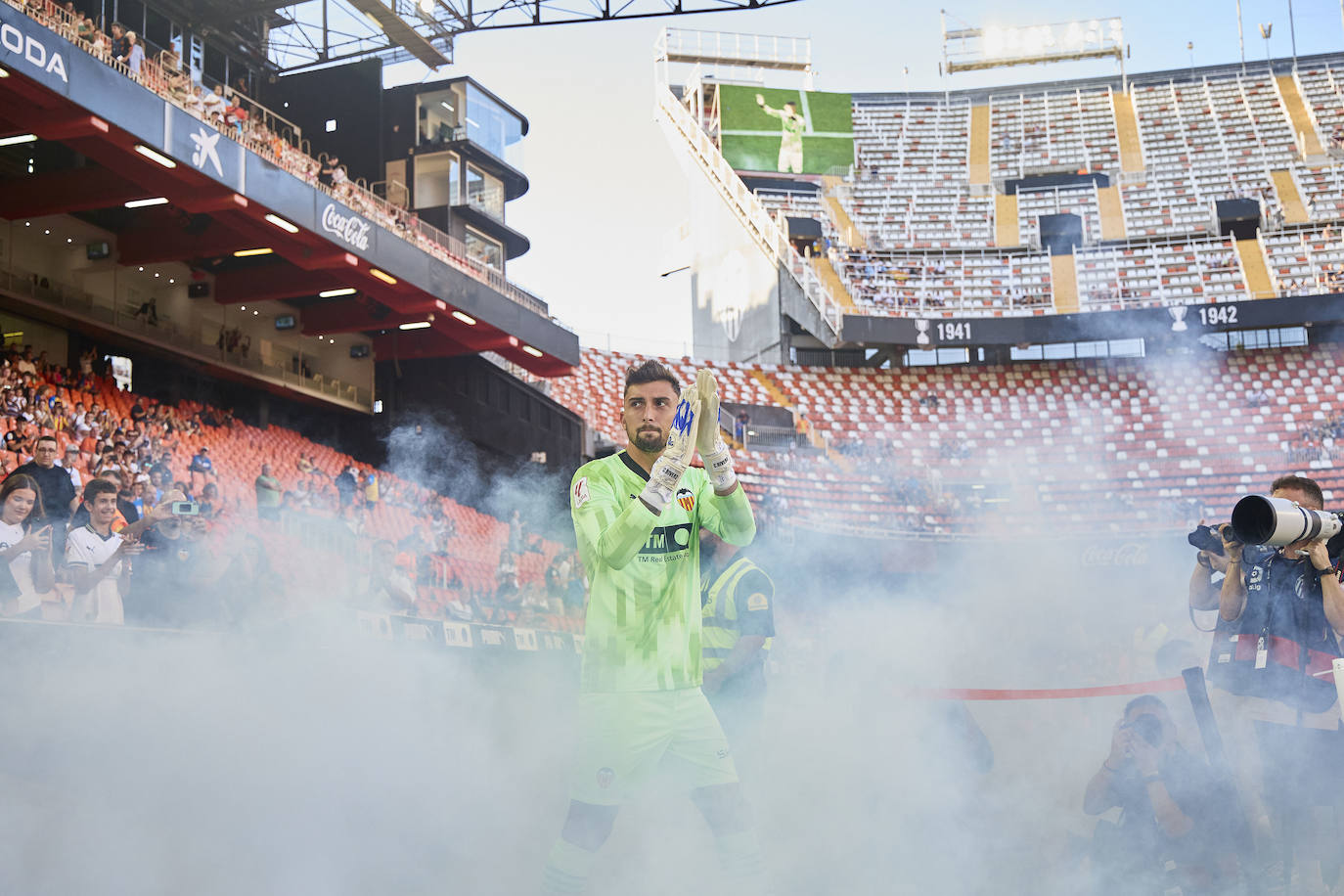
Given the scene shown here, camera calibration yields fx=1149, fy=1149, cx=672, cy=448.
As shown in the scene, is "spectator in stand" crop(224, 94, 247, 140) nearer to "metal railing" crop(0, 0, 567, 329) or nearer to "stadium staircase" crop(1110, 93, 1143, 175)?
"metal railing" crop(0, 0, 567, 329)

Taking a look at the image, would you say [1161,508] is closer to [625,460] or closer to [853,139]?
[853,139]

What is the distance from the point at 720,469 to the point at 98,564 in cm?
468

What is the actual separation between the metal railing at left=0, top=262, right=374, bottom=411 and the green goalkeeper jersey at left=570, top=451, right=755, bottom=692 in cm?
1254

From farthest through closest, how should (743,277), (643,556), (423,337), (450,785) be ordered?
1. (743,277)
2. (423,337)
3. (450,785)
4. (643,556)

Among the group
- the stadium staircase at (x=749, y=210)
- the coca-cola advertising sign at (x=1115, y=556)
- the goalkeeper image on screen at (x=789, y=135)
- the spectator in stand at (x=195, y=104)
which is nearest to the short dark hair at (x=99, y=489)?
the spectator in stand at (x=195, y=104)

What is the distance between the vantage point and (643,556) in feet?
11.0

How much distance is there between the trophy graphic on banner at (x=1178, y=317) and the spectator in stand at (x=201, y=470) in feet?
69.5

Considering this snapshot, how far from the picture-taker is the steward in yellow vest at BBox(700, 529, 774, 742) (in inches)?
180

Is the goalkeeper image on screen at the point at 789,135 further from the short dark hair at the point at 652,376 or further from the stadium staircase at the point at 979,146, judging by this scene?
the short dark hair at the point at 652,376

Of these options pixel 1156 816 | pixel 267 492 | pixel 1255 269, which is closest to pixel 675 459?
pixel 1156 816

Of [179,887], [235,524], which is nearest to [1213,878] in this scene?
[179,887]

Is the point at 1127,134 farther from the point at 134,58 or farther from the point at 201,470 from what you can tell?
the point at 201,470

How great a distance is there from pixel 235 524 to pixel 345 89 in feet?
48.0

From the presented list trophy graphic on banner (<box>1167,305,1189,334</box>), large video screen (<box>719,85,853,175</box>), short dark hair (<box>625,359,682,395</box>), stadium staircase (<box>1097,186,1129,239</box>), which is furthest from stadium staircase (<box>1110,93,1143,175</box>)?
short dark hair (<box>625,359,682,395</box>)
